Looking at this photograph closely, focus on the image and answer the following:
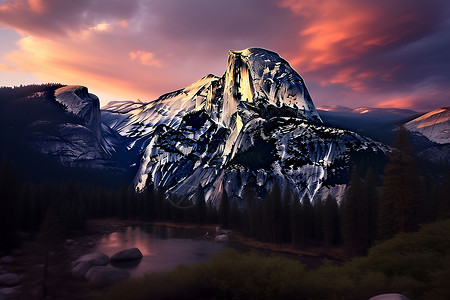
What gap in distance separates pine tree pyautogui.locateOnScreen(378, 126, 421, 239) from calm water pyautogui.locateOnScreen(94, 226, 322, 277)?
17417 mm

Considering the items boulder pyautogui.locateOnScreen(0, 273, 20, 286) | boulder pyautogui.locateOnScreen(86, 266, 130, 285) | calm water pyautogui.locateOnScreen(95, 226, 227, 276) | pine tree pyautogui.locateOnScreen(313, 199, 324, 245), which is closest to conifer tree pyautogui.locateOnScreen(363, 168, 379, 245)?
pine tree pyautogui.locateOnScreen(313, 199, 324, 245)

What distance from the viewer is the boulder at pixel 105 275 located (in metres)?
37.5

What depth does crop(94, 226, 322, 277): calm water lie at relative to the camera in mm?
49656

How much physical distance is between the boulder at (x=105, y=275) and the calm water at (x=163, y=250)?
4.20 m

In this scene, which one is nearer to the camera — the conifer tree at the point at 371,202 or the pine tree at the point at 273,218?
the conifer tree at the point at 371,202

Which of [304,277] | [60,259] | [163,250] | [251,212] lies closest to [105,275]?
Result: [60,259]

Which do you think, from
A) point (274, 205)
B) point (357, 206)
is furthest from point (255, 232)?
point (357, 206)

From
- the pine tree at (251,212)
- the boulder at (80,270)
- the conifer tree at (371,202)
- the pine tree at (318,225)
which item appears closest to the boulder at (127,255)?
the boulder at (80,270)

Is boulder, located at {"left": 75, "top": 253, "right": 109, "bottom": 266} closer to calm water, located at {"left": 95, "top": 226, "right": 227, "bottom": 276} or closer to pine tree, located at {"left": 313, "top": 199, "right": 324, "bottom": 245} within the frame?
calm water, located at {"left": 95, "top": 226, "right": 227, "bottom": 276}

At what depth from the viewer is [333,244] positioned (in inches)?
2773

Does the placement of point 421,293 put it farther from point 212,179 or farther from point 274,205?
point 212,179

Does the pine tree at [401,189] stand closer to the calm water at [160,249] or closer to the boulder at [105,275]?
the calm water at [160,249]

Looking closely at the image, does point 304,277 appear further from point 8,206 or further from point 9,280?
point 8,206

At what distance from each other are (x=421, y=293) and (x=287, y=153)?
536ft
